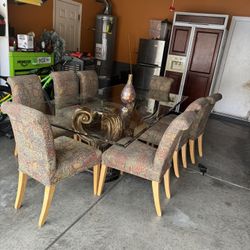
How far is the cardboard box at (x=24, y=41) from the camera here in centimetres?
346

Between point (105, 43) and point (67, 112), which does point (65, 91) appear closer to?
point (67, 112)

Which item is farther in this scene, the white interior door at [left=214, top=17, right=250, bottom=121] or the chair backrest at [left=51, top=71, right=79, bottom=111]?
the white interior door at [left=214, top=17, right=250, bottom=121]

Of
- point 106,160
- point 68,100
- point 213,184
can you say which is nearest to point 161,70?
point 68,100

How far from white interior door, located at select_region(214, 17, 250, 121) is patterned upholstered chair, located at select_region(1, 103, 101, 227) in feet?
12.8

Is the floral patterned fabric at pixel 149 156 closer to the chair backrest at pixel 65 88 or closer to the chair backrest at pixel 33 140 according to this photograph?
the chair backrest at pixel 33 140

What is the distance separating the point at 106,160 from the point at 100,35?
3.90m

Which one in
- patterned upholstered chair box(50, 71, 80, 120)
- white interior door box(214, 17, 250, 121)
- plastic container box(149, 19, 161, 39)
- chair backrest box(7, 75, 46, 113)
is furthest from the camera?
plastic container box(149, 19, 161, 39)

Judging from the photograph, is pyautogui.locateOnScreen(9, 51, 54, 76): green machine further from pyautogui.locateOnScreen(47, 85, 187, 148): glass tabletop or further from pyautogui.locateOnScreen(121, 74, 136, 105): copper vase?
pyautogui.locateOnScreen(121, 74, 136, 105): copper vase

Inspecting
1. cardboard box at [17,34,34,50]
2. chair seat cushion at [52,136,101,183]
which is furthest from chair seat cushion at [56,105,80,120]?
cardboard box at [17,34,34,50]

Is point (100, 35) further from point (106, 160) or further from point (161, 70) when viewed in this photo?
point (106, 160)

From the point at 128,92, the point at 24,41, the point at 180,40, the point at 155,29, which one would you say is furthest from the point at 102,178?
the point at 155,29

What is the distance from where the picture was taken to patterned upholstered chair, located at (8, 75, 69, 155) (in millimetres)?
2201

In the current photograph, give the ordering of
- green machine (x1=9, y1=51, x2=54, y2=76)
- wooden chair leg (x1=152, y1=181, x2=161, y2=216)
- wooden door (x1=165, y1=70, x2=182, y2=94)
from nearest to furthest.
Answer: wooden chair leg (x1=152, y1=181, x2=161, y2=216) → green machine (x1=9, y1=51, x2=54, y2=76) → wooden door (x1=165, y1=70, x2=182, y2=94)

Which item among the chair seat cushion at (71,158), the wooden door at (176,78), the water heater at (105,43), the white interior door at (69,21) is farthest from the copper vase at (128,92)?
the white interior door at (69,21)
